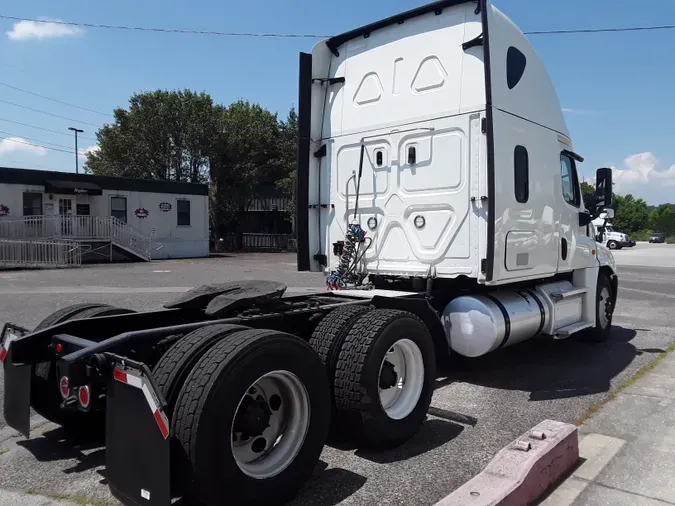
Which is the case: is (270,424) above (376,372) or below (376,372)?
below

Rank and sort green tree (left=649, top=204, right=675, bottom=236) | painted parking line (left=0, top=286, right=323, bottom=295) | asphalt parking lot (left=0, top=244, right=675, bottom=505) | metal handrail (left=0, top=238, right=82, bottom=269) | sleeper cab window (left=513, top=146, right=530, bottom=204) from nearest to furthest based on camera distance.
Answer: asphalt parking lot (left=0, top=244, right=675, bottom=505), sleeper cab window (left=513, top=146, right=530, bottom=204), painted parking line (left=0, top=286, right=323, bottom=295), metal handrail (left=0, top=238, right=82, bottom=269), green tree (left=649, top=204, right=675, bottom=236)

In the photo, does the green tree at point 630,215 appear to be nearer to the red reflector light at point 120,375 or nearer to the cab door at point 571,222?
the cab door at point 571,222

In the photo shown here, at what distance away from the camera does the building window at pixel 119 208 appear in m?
28.8

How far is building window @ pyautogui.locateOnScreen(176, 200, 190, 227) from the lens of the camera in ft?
104

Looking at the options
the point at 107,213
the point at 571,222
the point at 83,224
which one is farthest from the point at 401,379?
the point at 107,213

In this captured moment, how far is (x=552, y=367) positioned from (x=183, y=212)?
27.6 meters

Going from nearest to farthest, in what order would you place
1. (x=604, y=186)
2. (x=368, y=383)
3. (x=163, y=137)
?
(x=368, y=383), (x=604, y=186), (x=163, y=137)

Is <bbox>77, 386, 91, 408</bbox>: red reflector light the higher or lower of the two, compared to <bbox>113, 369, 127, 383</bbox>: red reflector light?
lower

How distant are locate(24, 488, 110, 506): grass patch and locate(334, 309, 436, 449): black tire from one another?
5.46ft

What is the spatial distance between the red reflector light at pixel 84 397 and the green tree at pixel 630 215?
9171 centimetres

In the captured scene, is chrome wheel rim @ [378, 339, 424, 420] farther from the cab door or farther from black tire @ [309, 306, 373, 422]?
the cab door

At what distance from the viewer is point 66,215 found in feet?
87.6

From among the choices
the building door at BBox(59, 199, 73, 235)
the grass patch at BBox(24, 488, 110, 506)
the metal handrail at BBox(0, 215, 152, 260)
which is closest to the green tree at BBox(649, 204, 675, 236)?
the metal handrail at BBox(0, 215, 152, 260)

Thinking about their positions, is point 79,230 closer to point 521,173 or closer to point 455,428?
point 521,173
